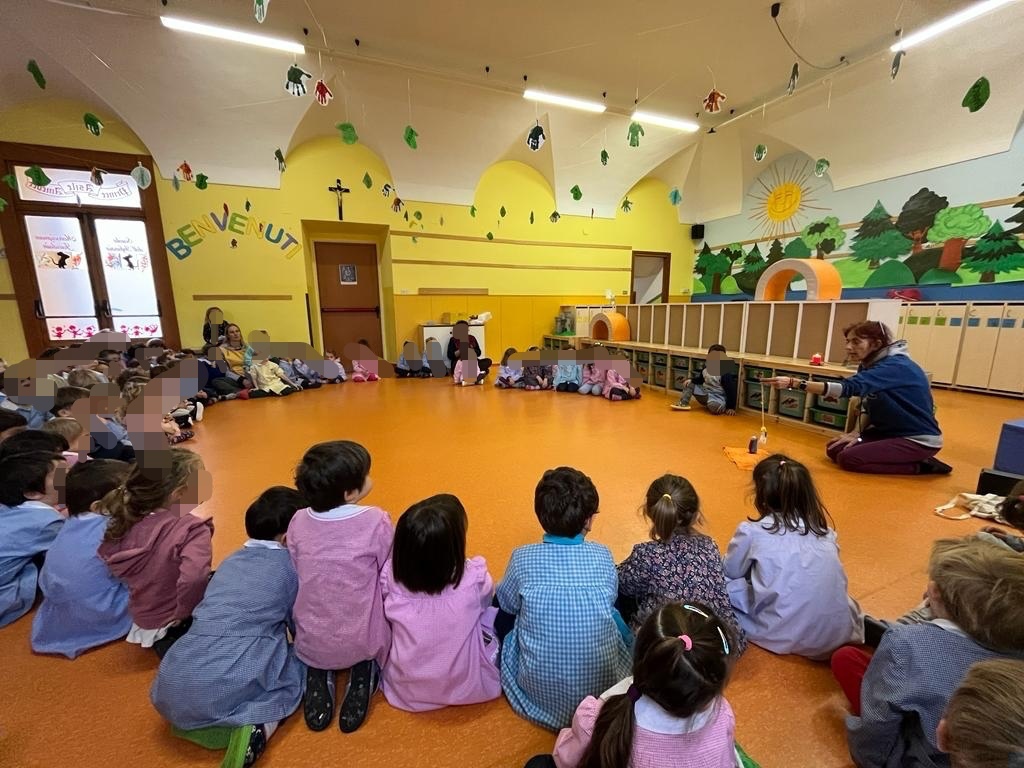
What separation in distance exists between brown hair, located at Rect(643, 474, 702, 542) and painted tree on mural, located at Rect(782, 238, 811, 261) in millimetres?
8667

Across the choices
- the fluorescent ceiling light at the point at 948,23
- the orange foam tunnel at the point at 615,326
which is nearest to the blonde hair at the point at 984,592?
the orange foam tunnel at the point at 615,326

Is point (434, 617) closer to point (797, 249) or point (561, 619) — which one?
point (561, 619)

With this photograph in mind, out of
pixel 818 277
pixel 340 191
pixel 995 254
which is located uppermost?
pixel 340 191

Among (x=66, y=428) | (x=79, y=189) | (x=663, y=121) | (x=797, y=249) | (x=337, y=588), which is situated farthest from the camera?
(x=797, y=249)

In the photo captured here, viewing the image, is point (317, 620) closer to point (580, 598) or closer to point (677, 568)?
point (580, 598)

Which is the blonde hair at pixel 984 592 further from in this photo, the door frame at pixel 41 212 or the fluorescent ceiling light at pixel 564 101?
the door frame at pixel 41 212

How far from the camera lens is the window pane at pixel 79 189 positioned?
6.04 m

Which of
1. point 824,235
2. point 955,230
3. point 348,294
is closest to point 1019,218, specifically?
point 955,230

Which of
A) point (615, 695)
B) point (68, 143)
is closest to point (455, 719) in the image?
point (615, 695)

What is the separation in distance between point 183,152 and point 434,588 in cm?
830

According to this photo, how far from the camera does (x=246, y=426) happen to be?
14.7 feet

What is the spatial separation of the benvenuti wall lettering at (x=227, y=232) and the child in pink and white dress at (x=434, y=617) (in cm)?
773

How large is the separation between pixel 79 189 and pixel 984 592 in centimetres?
975

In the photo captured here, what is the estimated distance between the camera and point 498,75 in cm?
639
